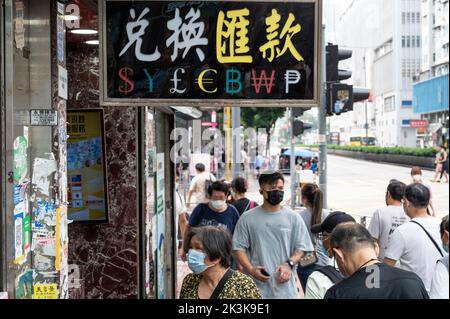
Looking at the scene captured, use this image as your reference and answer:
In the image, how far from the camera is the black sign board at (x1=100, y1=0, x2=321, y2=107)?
3457 mm

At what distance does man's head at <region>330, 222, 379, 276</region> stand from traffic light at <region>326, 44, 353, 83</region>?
20.0 feet

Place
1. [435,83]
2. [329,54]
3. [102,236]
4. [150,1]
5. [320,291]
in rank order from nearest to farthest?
1. [320,291]
2. [150,1]
3. [102,236]
4. [329,54]
5. [435,83]

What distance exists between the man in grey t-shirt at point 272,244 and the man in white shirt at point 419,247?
2.25ft

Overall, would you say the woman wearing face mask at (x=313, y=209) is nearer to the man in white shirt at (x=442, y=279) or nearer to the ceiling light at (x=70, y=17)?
the man in white shirt at (x=442, y=279)

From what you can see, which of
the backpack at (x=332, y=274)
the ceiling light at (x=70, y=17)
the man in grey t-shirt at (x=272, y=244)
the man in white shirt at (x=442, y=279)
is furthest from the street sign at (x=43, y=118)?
the man in white shirt at (x=442, y=279)

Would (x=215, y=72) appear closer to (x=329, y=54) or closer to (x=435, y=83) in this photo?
(x=329, y=54)

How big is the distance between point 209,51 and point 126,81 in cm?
50

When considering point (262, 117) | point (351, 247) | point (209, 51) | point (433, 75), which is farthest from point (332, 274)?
point (433, 75)

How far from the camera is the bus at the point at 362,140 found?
199ft

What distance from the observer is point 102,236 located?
18.7 feet

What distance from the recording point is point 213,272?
328cm

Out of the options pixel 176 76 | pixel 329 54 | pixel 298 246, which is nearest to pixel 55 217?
pixel 176 76

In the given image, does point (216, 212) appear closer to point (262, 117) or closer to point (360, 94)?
point (360, 94)

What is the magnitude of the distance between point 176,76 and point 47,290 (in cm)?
146
